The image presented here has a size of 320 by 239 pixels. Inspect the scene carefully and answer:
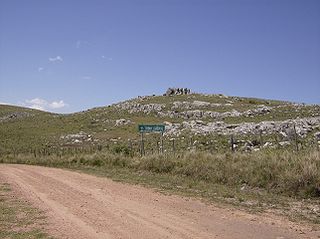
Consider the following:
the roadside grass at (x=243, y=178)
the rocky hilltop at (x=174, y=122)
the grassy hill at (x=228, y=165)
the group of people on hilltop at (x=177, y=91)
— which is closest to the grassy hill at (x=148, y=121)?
the rocky hilltop at (x=174, y=122)

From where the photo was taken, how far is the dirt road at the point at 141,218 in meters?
9.41

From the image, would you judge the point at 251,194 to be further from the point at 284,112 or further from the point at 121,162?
the point at 284,112

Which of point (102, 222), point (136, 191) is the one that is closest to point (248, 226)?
point (102, 222)

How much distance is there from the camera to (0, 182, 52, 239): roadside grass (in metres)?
9.34

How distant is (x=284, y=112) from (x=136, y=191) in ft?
170

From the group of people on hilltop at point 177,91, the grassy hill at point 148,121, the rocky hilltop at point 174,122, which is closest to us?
the rocky hilltop at point 174,122

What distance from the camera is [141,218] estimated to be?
36.1 feet

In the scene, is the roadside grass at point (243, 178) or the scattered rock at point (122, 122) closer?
the roadside grass at point (243, 178)

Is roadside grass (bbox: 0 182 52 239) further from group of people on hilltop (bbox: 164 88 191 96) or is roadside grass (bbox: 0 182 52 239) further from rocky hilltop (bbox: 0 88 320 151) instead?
group of people on hilltop (bbox: 164 88 191 96)

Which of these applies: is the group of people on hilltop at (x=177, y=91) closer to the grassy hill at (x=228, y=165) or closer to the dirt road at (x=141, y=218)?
the grassy hill at (x=228, y=165)

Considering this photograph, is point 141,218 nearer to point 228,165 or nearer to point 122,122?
point 228,165

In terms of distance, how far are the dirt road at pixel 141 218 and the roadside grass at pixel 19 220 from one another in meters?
0.31

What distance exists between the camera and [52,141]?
53094 mm

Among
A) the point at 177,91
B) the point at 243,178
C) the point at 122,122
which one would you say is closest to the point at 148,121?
the point at 122,122
